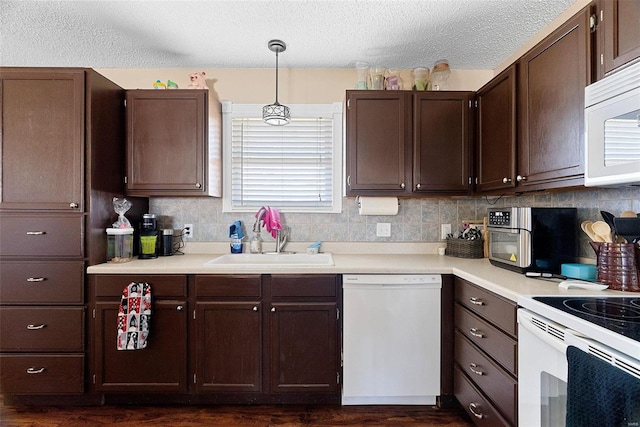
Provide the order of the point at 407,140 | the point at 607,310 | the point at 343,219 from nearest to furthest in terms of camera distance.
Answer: the point at 607,310, the point at 407,140, the point at 343,219

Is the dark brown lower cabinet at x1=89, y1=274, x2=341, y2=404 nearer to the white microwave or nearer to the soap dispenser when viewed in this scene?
the soap dispenser

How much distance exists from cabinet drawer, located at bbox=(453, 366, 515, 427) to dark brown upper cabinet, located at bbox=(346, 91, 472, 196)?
1.23 m

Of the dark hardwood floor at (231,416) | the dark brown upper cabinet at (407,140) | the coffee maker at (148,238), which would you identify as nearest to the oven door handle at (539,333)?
the dark hardwood floor at (231,416)

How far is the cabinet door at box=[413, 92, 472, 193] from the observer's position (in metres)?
2.23

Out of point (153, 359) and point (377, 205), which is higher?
point (377, 205)

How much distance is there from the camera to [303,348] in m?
1.93

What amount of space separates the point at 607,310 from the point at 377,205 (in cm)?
151

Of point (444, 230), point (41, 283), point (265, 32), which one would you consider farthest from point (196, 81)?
point (444, 230)

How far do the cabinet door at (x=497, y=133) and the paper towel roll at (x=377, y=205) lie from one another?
0.61 m

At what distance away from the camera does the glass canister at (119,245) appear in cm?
210

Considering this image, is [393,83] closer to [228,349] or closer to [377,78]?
[377,78]

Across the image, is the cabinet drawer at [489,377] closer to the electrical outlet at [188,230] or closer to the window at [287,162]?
the window at [287,162]

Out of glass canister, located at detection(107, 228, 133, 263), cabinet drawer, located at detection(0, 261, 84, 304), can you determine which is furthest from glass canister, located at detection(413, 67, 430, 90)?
cabinet drawer, located at detection(0, 261, 84, 304)

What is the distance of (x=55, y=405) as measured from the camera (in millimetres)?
1982
